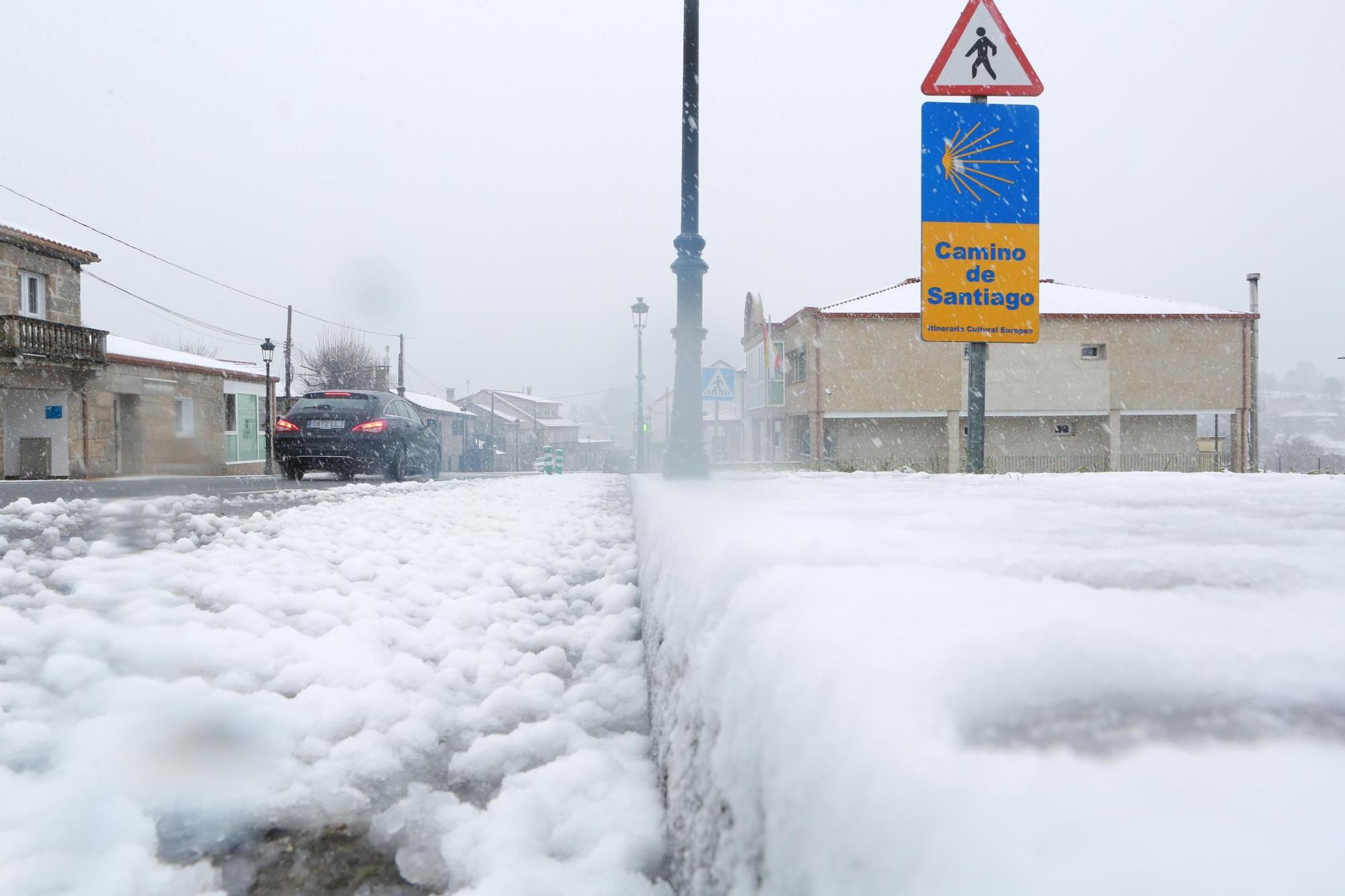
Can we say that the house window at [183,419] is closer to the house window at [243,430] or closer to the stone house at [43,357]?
the house window at [243,430]

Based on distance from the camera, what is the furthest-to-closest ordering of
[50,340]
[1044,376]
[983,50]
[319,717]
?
[1044,376] → [50,340] → [983,50] → [319,717]

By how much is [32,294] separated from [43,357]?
1.60 m

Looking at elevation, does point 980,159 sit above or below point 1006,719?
above

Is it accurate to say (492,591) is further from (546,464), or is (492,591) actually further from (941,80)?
(546,464)

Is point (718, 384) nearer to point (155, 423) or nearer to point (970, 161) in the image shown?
point (970, 161)

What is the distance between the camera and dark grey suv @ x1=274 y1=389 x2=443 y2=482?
8.89 meters

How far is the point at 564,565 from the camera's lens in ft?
12.0

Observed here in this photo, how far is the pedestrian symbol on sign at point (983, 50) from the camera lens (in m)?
5.11

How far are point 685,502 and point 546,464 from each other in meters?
19.2

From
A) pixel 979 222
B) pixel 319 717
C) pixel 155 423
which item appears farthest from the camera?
pixel 155 423

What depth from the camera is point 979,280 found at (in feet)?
17.9

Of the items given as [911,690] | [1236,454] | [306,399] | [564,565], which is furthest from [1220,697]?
[1236,454]

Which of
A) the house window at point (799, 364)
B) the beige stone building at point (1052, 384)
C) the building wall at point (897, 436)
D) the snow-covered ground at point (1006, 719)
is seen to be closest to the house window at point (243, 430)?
the house window at point (799, 364)

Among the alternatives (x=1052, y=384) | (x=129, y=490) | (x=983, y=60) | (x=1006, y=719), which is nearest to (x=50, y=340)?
(x=129, y=490)
